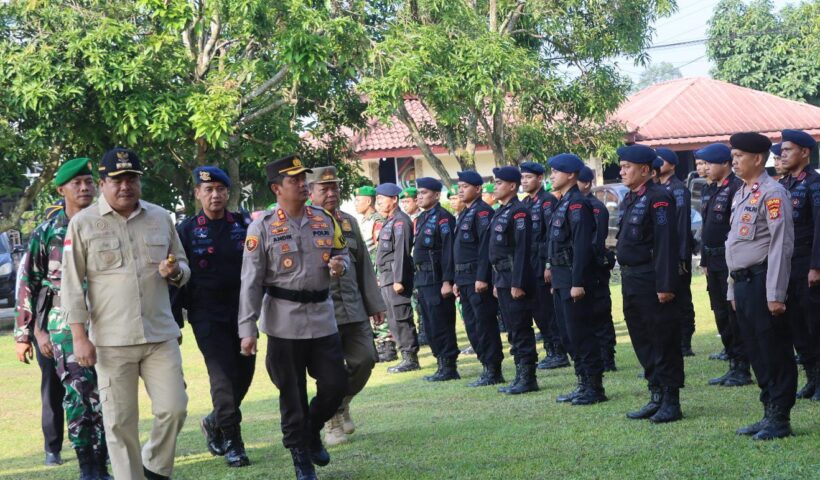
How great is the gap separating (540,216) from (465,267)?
1.09m

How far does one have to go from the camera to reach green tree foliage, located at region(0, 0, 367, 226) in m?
16.7

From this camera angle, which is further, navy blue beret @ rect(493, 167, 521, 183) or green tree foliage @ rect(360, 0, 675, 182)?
green tree foliage @ rect(360, 0, 675, 182)

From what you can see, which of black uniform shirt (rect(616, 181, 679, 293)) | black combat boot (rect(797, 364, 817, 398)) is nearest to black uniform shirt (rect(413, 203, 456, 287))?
black uniform shirt (rect(616, 181, 679, 293))

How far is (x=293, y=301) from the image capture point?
669cm

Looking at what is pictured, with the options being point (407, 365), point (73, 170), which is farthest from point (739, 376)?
point (73, 170)

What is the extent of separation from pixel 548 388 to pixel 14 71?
10.5 metres

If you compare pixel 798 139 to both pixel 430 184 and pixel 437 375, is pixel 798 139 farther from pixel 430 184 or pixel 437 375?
pixel 437 375

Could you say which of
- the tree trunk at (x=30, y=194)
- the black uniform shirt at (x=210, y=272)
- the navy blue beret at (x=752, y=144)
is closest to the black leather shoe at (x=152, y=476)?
the black uniform shirt at (x=210, y=272)

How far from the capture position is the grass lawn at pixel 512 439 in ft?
21.8

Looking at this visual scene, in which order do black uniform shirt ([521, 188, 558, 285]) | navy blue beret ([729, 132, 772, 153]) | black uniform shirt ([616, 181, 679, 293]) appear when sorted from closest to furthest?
navy blue beret ([729, 132, 772, 153])
black uniform shirt ([616, 181, 679, 293])
black uniform shirt ([521, 188, 558, 285])

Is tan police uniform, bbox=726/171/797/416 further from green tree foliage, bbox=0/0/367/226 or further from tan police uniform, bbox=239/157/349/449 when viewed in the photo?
green tree foliage, bbox=0/0/367/226

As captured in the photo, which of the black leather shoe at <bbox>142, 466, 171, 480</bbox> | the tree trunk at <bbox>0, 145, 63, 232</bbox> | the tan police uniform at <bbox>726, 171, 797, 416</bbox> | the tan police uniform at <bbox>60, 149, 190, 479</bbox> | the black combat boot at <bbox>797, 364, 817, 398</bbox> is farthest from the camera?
the tree trunk at <bbox>0, 145, 63, 232</bbox>

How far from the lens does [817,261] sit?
7871mm

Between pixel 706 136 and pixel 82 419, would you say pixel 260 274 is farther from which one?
pixel 706 136
